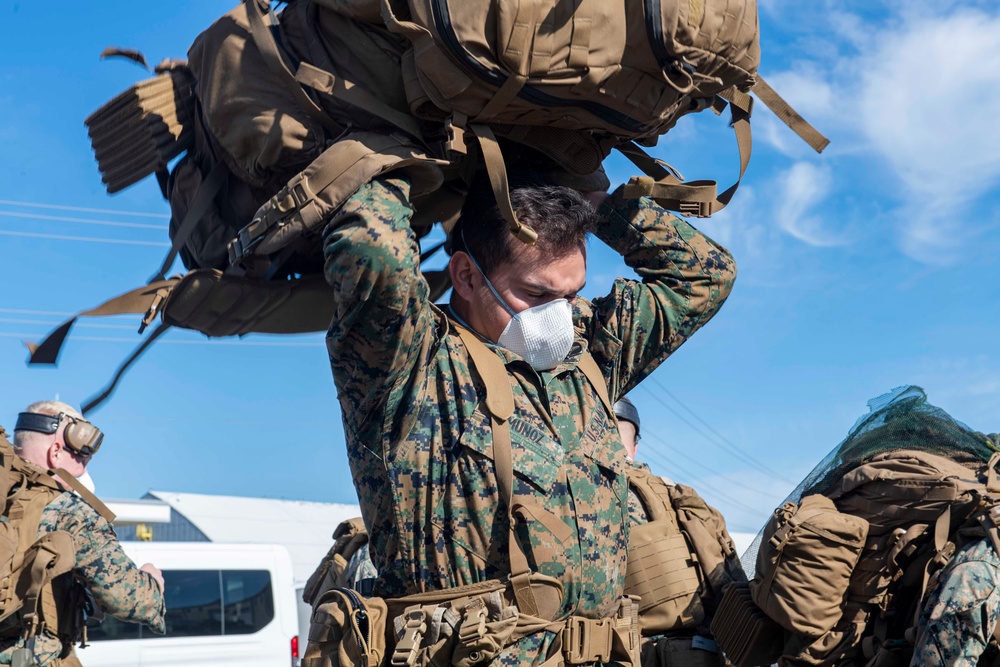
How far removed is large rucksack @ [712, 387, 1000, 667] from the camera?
4.72 meters

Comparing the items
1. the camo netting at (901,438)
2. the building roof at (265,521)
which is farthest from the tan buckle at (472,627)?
the building roof at (265,521)

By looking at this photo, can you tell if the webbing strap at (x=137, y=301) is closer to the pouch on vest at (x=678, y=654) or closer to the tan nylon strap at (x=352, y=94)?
the tan nylon strap at (x=352, y=94)

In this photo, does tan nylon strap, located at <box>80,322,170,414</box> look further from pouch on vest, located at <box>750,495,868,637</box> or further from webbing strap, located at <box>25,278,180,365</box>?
pouch on vest, located at <box>750,495,868,637</box>

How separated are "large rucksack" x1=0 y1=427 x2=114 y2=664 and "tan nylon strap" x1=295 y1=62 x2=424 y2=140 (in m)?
3.19

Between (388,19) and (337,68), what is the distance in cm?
34

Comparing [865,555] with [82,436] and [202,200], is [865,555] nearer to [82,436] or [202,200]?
[202,200]

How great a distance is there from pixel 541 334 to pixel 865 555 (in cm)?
240

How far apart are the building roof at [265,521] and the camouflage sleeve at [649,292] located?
678 inches

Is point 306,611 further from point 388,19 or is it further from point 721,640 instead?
point 388,19


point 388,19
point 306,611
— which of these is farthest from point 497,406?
point 306,611

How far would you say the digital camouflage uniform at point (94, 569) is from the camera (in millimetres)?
5512

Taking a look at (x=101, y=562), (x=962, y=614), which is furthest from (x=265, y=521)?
(x=962, y=614)

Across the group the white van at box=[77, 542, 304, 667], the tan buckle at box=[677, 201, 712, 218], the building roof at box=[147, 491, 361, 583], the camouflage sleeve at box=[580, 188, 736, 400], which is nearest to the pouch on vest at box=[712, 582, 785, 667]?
the camouflage sleeve at box=[580, 188, 736, 400]

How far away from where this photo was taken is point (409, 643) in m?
2.96
